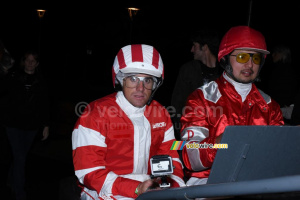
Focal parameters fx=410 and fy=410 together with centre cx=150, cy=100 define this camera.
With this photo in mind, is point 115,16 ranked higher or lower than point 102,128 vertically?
higher

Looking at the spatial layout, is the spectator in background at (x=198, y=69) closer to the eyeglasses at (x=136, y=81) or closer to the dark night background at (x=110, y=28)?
the eyeglasses at (x=136, y=81)

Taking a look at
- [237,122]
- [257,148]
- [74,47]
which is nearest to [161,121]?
[237,122]

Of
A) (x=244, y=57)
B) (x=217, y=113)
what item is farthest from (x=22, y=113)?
(x=244, y=57)

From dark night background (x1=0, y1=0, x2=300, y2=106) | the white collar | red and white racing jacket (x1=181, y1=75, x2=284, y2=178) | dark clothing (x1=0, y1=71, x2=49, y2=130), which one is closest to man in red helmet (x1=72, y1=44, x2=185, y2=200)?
red and white racing jacket (x1=181, y1=75, x2=284, y2=178)

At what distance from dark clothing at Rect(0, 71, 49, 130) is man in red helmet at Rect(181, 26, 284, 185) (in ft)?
10.1

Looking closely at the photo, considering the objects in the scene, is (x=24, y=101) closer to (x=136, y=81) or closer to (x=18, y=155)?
(x=18, y=155)

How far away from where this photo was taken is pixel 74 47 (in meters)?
27.7

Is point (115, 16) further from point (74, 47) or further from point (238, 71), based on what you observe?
point (238, 71)

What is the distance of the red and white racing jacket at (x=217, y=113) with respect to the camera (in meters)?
2.67

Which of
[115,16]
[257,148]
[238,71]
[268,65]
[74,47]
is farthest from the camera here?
[74,47]

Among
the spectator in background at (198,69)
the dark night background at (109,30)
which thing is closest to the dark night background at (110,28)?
the dark night background at (109,30)

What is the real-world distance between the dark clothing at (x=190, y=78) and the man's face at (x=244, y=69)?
1711 millimetres

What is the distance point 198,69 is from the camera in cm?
467

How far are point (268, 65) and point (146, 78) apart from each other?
587 inches
